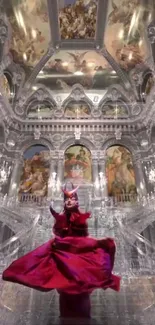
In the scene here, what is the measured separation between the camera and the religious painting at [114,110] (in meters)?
16.3

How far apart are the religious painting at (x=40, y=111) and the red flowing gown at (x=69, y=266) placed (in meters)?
12.6

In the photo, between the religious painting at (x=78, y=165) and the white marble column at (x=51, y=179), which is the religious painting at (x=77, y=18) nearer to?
the religious painting at (x=78, y=165)

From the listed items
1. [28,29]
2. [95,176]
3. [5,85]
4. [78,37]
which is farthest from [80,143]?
[28,29]

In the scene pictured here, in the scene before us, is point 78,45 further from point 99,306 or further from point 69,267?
point 69,267

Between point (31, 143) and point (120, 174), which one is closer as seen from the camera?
point (120, 174)

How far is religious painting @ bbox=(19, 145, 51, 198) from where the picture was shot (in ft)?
46.1

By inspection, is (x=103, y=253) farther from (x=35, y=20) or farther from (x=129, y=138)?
(x=35, y=20)

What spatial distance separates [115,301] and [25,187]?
9.53 m

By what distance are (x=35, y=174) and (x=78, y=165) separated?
7.72ft

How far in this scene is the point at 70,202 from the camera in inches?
177

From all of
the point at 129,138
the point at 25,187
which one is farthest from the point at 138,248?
the point at 129,138

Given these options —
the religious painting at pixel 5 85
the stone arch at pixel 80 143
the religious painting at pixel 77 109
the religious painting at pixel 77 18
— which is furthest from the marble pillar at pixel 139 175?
the religious painting at pixel 5 85

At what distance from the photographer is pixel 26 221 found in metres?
9.80

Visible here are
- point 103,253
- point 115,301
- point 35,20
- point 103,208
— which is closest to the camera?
point 103,253
